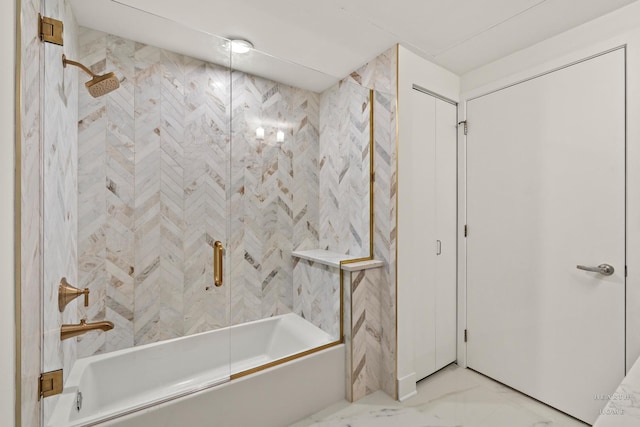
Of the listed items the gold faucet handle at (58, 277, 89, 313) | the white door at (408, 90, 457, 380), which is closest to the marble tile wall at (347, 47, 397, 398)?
the white door at (408, 90, 457, 380)

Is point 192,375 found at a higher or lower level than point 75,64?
lower

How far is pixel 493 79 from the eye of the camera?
7.13 ft

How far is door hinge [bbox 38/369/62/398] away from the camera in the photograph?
1.05 m

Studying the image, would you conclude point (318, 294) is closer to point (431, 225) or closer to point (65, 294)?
point (431, 225)

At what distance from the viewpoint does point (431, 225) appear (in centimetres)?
224

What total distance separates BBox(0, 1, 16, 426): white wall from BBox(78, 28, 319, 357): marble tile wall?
810 mm

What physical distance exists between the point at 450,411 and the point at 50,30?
2745 millimetres

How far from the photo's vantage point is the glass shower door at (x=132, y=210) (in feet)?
4.36

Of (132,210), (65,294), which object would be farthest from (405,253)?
(65,294)

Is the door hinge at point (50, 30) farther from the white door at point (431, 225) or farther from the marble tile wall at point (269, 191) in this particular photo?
the white door at point (431, 225)

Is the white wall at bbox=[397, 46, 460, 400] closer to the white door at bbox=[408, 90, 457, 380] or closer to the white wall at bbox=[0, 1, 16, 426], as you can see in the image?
the white door at bbox=[408, 90, 457, 380]

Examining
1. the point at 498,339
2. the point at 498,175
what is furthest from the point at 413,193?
the point at 498,339

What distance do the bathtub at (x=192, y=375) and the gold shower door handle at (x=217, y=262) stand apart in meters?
0.34

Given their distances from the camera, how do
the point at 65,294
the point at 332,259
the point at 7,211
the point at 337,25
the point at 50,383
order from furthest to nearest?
the point at 332,259
the point at 337,25
the point at 65,294
the point at 50,383
the point at 7,211
